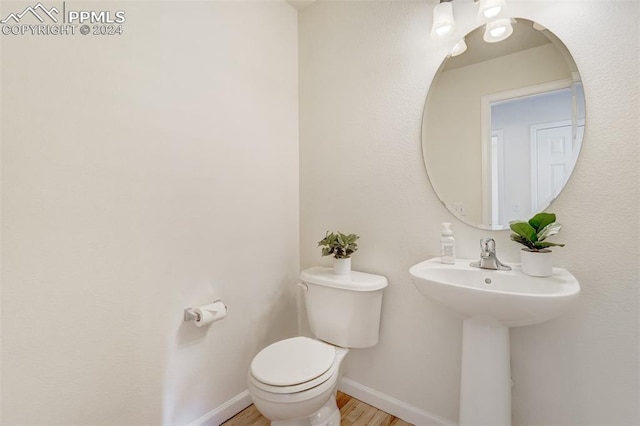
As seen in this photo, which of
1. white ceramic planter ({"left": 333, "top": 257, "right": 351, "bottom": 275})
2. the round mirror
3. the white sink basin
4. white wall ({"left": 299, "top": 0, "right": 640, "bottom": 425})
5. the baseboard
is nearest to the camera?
the white sink basin

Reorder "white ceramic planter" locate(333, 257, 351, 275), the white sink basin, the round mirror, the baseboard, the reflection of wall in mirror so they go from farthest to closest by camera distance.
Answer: "white ceramic planter" locate(333, 257, 351, 275)
the baseboard
the reflection of wall in mirror
the round mirror
the white sink basin

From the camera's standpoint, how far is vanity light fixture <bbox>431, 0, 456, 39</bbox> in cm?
134

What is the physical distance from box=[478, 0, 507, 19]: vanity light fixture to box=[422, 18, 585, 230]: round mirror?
0.10 m

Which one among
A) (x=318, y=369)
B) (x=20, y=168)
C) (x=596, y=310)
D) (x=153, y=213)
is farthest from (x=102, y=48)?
(x=596, y=310)

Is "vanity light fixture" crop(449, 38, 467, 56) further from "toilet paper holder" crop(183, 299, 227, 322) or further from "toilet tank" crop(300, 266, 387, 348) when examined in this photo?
"toilet paper holder" crop(183, 299, 227, 322)

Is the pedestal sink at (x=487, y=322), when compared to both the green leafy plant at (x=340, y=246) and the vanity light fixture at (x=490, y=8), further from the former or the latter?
the vanity light fixture at (x=490, y=8)

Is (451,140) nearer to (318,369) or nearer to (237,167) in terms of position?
(237,167)

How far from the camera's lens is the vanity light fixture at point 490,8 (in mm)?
1234

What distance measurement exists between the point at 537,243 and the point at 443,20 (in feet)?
3.49

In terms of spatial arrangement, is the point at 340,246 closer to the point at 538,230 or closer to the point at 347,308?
the point at 347,308

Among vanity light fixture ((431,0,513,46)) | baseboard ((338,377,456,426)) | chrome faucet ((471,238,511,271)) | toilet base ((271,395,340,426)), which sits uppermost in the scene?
vanity light fixture ((431,0,513,46))

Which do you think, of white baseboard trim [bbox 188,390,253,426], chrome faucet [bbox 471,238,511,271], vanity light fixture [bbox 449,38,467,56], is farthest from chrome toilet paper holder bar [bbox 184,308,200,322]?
vanity light fixture [bbox 449,38,467,56]

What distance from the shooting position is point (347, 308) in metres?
1.51

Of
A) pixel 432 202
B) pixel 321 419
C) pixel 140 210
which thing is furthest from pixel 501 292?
pixel 140 210
